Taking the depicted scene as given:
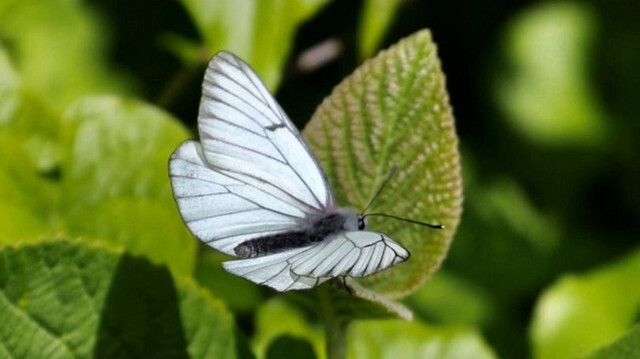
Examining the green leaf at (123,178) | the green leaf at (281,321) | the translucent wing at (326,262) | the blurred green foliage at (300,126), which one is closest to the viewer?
the translucent wing at (326,262)

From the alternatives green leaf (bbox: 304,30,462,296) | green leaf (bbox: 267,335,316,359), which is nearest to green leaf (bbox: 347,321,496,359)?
green leaf (bbox: 267,335,316,359)

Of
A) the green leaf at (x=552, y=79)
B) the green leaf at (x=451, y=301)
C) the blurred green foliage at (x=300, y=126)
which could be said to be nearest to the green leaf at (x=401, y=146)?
the blurred green foliage at (x=300, y=126)

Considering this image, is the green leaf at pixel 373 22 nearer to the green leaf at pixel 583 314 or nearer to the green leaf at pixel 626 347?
the green leaf at pixel 583 314

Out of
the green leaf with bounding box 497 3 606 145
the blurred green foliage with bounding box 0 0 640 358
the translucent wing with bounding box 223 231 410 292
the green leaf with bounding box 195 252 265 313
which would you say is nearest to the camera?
the translucent wing with bounding box 223 231 410 292

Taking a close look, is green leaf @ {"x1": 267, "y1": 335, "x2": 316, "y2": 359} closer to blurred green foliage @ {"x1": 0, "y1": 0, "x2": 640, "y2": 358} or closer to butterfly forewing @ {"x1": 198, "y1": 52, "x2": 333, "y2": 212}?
blurred green foliage @ {"x1": 0, "y1": 0, "x2": 640, "y2": 358}

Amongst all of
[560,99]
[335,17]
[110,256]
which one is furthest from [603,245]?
[110,256]

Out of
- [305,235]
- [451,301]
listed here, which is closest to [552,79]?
[451,301]
